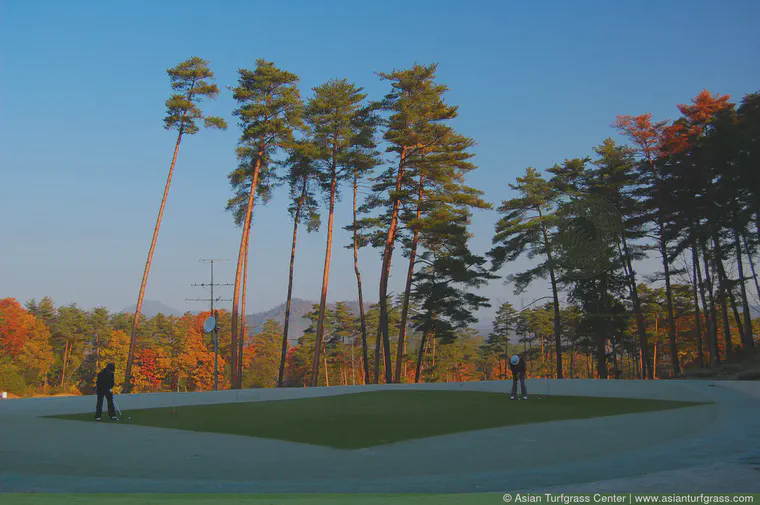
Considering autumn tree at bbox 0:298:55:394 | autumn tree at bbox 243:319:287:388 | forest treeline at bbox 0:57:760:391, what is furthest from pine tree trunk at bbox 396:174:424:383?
autumn tree at bbox 243:319:287:388

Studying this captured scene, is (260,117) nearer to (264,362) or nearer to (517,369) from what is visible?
(517,369)

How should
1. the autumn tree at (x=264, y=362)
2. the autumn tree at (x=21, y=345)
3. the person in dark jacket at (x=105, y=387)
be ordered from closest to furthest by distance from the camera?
1. the person in dark jacket at (x=105, y=387)
2. the autumn tree at (x=21, y=345)
3. the autumn tree at (x=264, y=362)

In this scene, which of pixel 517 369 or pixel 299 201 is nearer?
pixel 517 369

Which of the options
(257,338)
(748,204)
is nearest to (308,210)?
(748,204)

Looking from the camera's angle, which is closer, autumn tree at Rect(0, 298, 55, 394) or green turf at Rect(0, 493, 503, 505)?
green turf at Rect(0, 493, 503, 505)

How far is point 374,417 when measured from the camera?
1232 centimetres

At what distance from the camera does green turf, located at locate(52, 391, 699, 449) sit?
9547mm

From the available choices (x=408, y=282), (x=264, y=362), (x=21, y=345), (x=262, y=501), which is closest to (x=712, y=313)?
(x=408, y=282)

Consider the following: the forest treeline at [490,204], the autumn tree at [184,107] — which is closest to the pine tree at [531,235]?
the forest treeline at [490,204]

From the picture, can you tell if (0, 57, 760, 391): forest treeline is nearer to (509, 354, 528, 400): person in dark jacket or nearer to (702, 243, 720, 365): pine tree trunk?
(702, 243, 720, 365): pine tree trunk

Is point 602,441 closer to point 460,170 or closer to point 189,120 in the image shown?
point 189,120

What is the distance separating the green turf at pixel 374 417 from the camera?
955 centimetres

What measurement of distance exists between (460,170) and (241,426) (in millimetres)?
29474

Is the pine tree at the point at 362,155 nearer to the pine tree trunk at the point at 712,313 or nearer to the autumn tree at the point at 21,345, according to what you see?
the pine tree trunk at the point at 712,313
